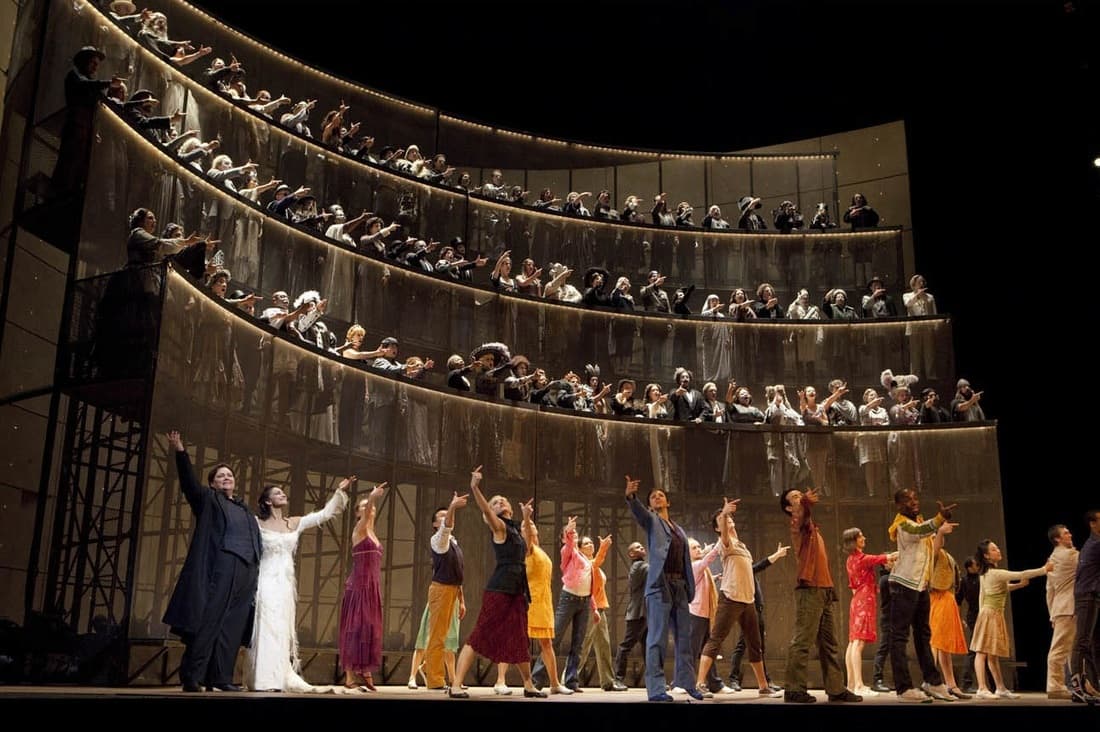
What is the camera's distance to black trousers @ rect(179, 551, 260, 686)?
7266 millimetres

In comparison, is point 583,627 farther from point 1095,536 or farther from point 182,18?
point 182,18

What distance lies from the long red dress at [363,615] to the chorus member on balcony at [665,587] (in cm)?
257

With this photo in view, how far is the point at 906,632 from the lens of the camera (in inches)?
333

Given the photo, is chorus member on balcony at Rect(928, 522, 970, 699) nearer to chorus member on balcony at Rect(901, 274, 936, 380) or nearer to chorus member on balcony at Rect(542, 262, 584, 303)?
chorus member on balcony at Rect(901, 274, 936, 380)

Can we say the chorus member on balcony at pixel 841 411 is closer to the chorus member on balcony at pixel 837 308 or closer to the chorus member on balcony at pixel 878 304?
the chorus member on balcony at pixel 837 308

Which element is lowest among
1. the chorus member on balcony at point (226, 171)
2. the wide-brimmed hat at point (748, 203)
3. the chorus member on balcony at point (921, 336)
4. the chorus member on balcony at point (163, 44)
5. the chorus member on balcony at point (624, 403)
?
the chorus member on balcony at point (624, 403)

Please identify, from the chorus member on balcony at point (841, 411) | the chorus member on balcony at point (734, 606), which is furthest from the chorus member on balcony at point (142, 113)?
the chorus member on balcony at point (841, 411)

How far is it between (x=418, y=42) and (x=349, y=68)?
1422 millimetres

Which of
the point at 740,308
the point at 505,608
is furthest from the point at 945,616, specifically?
the point at 740,308

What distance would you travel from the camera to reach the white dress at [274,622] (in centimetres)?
765

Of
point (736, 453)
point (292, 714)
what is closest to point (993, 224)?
point (736, 453)

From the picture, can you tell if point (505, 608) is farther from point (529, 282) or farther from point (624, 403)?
point (529, 282)

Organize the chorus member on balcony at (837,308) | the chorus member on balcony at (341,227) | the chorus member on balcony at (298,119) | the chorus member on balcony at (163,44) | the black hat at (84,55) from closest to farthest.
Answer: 1. the black hat at (84,55)
2. the chorus member on balcony at (163,44)
3. the chorus member on balcony at (341,227)
4. the chorus member on balcony at (298,119)
5. the chorus member on balcony at (837,308)

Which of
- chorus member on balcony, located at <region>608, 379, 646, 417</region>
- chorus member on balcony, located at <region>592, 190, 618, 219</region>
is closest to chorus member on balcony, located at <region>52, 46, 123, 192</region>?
chorus member on balcony, located at <region>608, 379, 646, 417</region>
